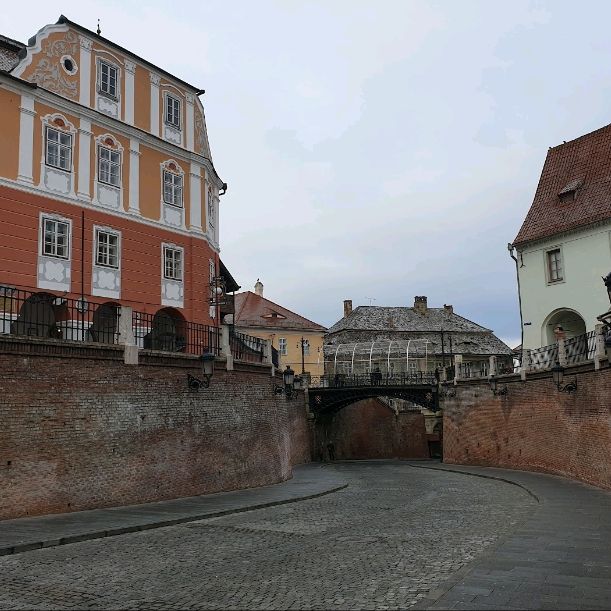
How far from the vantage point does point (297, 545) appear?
1179 cm

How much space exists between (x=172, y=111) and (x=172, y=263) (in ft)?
19.1

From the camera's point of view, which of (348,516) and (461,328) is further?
(461,328)

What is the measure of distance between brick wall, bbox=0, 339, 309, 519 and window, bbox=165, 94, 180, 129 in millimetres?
9756

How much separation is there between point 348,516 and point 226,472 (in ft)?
20.0

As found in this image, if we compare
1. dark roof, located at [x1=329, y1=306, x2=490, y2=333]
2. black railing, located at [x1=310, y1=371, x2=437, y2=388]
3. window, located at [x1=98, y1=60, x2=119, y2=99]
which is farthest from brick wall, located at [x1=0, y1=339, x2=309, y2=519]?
dark roof, located at [x1=329, y1=306, x2=490, y2=333]

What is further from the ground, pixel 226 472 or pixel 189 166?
pixel 189 166

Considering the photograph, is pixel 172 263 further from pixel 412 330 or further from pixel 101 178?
pixel 412 330

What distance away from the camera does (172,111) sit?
84.8 feet

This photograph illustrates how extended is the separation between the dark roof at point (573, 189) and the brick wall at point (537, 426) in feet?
25.4

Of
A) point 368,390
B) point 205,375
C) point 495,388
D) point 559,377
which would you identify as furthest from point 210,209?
point 368,390

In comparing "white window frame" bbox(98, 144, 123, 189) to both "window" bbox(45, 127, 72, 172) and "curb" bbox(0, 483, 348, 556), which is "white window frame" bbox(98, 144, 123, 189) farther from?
"curb" bbox(0, 483, 348, 556)

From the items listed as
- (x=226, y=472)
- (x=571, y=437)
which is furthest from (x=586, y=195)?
(x=226, y=472)

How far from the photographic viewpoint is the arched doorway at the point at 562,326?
32491 millimetres

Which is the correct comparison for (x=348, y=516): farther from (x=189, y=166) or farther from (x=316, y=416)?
(x=316, y=416)
